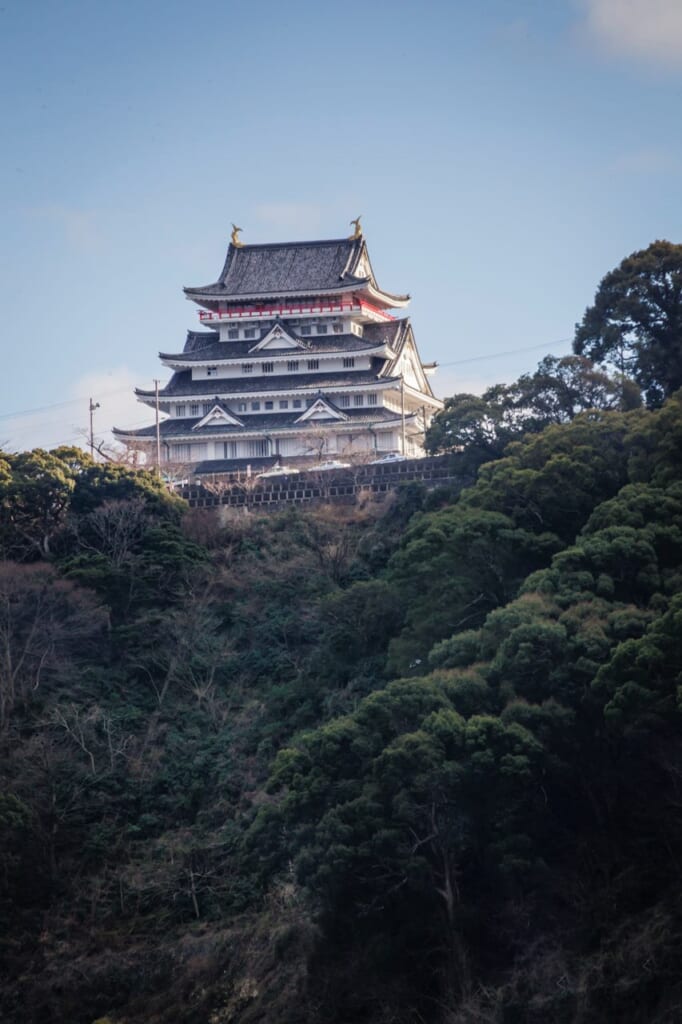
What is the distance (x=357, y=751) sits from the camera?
2725 centimetres

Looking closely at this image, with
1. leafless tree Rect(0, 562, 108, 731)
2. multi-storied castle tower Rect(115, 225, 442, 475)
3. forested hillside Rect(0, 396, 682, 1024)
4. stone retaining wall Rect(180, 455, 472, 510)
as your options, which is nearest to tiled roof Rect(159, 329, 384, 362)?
multi-storied castle tower Rect(115, 225, 442, 475)

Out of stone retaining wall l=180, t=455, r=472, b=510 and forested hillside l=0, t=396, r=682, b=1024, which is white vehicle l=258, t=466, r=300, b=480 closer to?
stone retaining wall l=180, t=455, r=472, b=510

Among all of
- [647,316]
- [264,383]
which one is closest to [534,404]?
[647,316]

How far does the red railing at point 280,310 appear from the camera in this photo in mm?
54281

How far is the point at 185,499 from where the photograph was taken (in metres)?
43.9

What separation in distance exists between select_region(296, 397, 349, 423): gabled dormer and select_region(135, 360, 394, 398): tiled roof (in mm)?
1128

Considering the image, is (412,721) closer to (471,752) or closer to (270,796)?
(471,752)

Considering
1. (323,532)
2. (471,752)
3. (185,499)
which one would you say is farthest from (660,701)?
(185,499)

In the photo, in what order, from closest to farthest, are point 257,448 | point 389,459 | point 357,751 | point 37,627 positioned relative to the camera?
1. point 357,751
2. point 37,627
3. point 389,459
4. point 257,448

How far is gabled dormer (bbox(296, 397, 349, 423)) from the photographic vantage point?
50.9 m

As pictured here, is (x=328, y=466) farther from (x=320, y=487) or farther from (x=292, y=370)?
(x=292, y=370)

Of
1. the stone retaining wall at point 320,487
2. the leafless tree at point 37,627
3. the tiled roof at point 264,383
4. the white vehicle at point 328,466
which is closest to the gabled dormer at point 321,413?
the tiled roof at point 264,383

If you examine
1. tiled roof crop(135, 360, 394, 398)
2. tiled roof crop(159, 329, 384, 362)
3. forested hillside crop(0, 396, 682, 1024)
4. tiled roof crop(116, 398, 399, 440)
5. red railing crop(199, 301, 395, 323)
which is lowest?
forested hillside crop(0, 396, 682, 1024)

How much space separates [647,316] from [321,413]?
13.8 m
